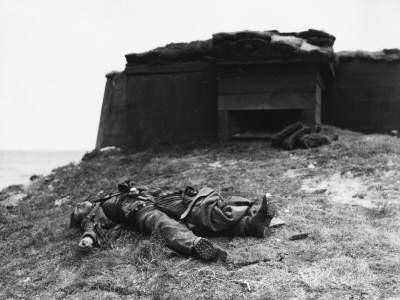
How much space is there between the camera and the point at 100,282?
3605 millimetres

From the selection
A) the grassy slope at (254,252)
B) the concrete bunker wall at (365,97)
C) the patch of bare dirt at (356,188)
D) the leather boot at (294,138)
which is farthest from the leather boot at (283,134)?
the concrete bunker wall at (365,97)

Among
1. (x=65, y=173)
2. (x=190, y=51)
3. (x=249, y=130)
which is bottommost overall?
(x=65, y=173)

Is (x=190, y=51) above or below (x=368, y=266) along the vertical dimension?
above

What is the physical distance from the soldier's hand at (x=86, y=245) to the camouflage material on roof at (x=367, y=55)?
932 centimetres

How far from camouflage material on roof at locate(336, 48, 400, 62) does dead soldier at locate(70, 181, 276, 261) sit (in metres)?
8.41

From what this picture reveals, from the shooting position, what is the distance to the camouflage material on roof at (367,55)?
1140cm

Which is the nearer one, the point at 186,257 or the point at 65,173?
the point at 186,257

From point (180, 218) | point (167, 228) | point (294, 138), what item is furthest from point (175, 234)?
point (294, 138)

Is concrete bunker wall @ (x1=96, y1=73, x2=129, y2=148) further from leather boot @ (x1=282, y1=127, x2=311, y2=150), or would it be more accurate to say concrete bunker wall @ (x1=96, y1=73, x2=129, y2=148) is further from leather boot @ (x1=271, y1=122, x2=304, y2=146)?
leather boot @ (x1=282, y1=127, x2=311, y2=150)

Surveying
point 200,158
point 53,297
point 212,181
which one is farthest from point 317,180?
point 53,297

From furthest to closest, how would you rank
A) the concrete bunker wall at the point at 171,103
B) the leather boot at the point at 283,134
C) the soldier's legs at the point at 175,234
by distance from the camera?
1. the concrete bunker wall at the point at 171,103
2. the leather boot at the point at 283,134
3. the soldier's legs at the point at 175,234

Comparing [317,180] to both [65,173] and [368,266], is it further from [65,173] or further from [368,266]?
[65,173]

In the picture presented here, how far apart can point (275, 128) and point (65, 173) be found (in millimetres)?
5331

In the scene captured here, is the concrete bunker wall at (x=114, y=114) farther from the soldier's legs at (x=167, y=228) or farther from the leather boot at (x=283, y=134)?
the soldier's legs at (x=167, y=228)
